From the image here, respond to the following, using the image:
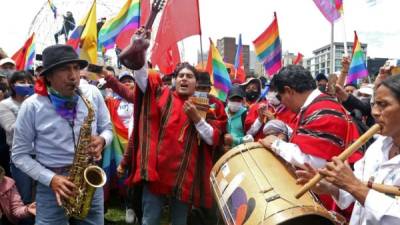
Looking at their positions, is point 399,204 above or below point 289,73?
below

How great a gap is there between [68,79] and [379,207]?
2384 millimetres

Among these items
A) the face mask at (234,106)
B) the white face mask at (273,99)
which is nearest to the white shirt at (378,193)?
the white face mask at (273,99)

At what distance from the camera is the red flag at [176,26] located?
5.89 m

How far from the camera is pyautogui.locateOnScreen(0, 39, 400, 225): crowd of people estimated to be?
248 centimetres

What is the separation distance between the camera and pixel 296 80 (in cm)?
340

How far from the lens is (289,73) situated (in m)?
3.44

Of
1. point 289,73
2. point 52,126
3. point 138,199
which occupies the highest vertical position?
point 289,73

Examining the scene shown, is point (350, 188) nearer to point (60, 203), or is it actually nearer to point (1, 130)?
point (60, 203)

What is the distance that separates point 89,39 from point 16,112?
249cm

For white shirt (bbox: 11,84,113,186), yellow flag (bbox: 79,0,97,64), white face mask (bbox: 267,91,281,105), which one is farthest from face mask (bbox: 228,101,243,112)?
white shirt (bbox: 11,84,113,186)

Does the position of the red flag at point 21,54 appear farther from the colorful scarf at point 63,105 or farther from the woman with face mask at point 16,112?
the colorful scarf at point 63,105

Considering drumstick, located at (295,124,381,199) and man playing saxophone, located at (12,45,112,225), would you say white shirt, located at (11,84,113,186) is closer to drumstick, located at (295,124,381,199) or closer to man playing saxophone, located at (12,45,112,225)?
man playing saxophone, located at (12,45,112,225)

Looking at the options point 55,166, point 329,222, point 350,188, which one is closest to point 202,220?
point 55,166

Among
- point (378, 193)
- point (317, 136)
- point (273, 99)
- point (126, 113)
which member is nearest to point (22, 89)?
point (126, 113)
